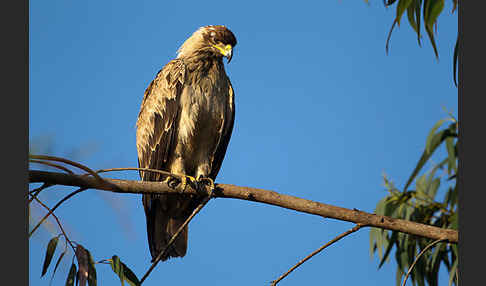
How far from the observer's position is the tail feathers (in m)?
4.77

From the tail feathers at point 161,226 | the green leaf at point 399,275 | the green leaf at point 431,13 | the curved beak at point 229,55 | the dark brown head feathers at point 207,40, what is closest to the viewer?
the green leaf at point 431,13

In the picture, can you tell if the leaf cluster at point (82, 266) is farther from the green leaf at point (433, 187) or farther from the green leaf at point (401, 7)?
the green leaf at point (433, 187)

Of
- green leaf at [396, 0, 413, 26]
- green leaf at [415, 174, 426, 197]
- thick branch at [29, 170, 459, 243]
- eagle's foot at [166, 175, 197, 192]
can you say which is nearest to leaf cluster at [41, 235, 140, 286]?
thick branch at [29, 170, 459, 243]

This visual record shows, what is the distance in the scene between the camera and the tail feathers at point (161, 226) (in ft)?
15.7

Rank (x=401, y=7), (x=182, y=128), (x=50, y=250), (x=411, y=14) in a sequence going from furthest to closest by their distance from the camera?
(x=182, y=128)
(x=411, y=14)
(x=401, y=7)
(x=50, y=250)

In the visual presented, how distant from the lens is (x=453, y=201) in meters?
6.13

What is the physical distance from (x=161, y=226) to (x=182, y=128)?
944 millimetres

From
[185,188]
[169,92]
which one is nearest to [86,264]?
[185,188]

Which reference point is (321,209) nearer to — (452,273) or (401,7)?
(401,7)

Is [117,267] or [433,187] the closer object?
[117,267]

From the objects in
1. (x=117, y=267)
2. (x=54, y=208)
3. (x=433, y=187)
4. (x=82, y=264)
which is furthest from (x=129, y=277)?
(x=433, y=187)

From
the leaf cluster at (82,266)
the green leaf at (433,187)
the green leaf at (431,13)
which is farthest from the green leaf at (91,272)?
the green leaf at (433,187)

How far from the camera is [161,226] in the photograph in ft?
15.9

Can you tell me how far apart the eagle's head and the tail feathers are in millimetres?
1389
